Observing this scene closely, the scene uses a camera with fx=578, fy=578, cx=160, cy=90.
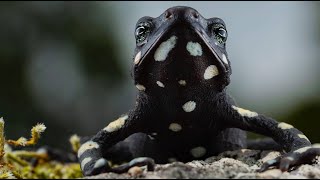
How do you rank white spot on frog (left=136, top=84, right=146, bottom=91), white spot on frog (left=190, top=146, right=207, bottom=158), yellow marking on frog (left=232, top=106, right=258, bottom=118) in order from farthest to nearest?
white spot on frog (left=190, top=146, right=207, bottom=158) → yellow marking on frog (left=232, top=106, right=258, bottom=118) → white spot on frog (left=136, top=84, right=146, bottom=91)

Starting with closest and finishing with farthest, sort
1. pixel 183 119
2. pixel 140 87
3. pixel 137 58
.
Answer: pixel 137 58
pixel 140 87
pixel 183 119

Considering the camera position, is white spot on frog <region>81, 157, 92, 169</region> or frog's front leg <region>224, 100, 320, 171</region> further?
white spot on frog <region>81, 157, 92, 169</region>

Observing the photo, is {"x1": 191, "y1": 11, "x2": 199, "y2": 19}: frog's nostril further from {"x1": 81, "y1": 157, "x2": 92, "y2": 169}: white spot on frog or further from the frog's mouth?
{"x1": 81, "y1": 157, "x2": 92, "y2": 169}: white spot on frog

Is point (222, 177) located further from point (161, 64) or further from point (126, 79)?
point (126, 79)

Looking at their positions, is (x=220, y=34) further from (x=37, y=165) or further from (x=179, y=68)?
(x=37, y=165)

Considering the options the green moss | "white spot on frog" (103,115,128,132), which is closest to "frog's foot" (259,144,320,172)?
"white spot on frog" (103,115,128,132)

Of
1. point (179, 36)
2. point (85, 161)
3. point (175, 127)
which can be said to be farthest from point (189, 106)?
point (85, 161)

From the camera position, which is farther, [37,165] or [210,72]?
[37,165]

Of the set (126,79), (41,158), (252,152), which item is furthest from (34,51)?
(252,152)
